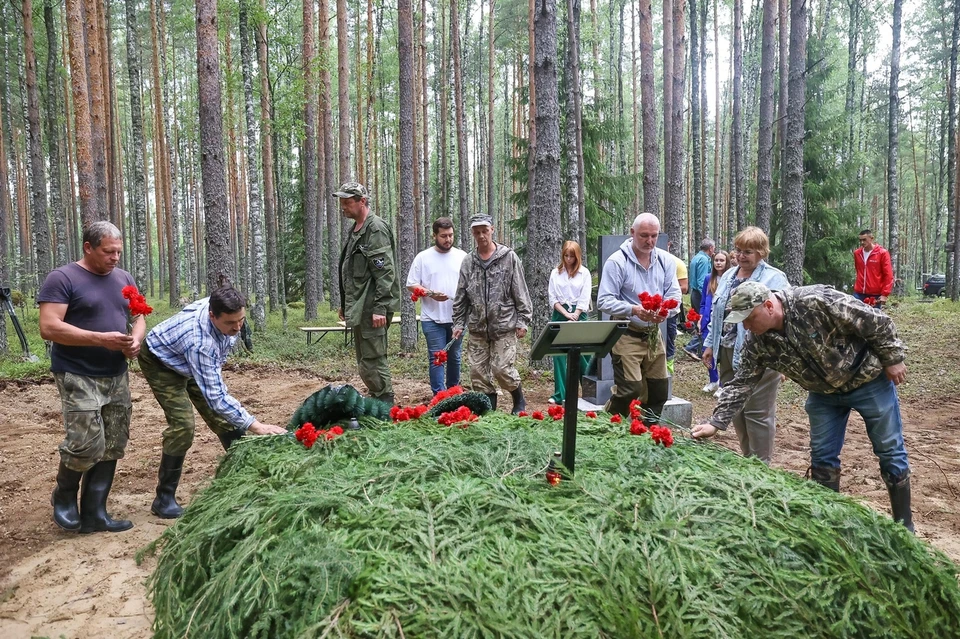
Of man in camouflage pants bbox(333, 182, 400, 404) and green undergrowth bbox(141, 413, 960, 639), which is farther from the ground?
man in camouflage pants bbox(333, 182, 400, 404)

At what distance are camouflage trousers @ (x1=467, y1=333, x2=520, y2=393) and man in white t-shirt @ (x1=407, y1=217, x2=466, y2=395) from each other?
614 mm

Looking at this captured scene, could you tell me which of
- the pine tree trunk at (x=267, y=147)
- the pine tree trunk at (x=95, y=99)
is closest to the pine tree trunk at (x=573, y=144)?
the pine tree trunk at (x=267, y=147)

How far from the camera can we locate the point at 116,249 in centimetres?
387

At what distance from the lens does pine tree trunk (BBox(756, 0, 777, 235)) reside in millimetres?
11922

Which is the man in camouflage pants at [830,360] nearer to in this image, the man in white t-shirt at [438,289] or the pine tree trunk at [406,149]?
the man in white t-shirt at [438,289]

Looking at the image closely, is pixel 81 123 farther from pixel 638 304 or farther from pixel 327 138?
pixel 638 304

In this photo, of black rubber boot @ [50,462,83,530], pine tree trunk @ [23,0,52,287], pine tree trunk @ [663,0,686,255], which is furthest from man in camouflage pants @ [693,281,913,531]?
pine tree trunk @ [23,0,52,287]

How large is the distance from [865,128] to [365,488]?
40.3 meters

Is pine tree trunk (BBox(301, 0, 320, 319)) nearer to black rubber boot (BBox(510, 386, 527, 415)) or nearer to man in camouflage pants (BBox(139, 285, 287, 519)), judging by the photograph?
black rubber boot (BBox(510, 386, 527, 415))

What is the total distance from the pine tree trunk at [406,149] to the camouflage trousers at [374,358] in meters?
4.76

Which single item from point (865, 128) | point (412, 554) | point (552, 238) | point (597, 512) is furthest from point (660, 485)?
point (865, 128)

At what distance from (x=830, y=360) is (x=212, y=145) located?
9566 millimetres

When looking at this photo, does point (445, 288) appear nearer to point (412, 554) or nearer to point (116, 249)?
point (116, 249)

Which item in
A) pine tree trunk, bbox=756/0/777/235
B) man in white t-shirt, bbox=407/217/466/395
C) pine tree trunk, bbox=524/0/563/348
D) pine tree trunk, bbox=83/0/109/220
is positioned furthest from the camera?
pine tree trunk, bbox=756/0/777/235
